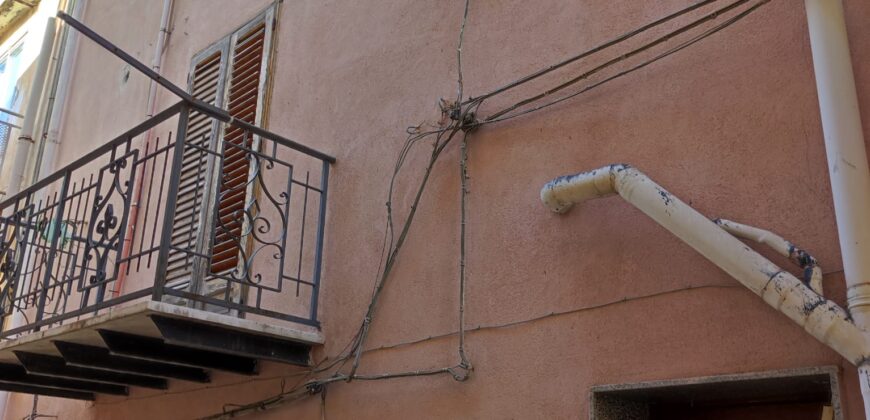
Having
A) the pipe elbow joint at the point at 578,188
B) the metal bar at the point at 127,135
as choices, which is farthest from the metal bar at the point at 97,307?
the pipe elbow joint at the point at 578,188

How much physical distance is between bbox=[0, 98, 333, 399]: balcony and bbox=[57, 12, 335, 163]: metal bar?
0.04 ft

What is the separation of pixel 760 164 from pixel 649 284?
70cm

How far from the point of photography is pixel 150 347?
5.18 metres

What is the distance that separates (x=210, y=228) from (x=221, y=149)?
2.05 ft

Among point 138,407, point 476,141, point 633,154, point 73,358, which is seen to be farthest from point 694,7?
point 138,407

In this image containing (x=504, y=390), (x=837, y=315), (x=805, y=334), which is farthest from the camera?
(x=504, y=390)

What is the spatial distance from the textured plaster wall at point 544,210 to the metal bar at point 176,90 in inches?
13.0

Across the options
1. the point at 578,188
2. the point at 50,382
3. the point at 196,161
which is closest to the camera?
the point at 578,188

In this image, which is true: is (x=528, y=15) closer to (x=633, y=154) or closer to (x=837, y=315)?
(x=633, y=154)

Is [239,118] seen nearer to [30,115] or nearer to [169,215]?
[169,215]

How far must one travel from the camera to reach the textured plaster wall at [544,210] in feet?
11.3

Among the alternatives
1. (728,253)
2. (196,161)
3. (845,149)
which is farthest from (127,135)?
(845,149)

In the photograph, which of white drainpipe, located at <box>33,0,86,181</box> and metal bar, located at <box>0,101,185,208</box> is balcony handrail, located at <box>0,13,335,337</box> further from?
white drainpipe, located at <box>33,0,86,181</box>

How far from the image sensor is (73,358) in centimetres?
535
